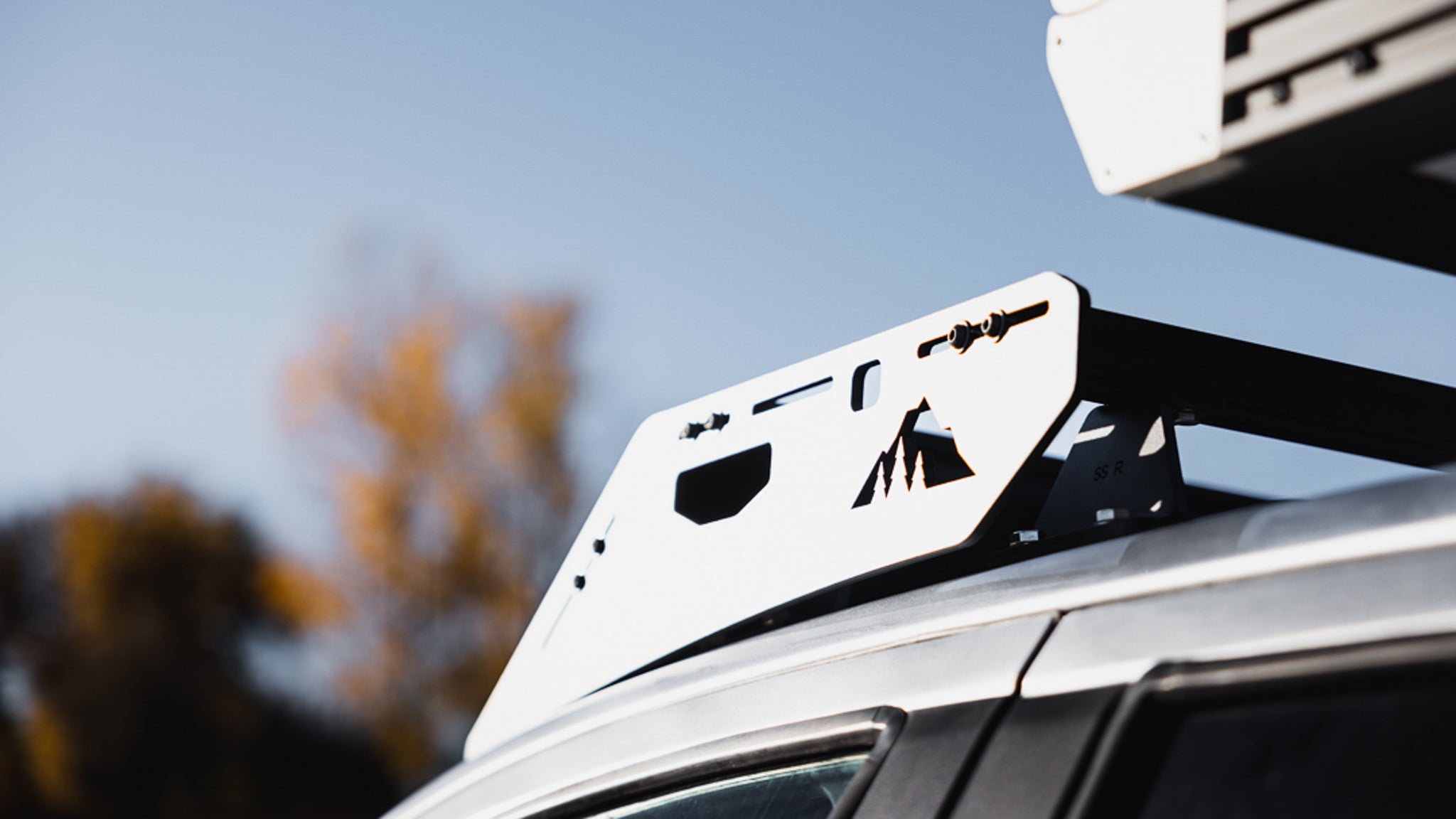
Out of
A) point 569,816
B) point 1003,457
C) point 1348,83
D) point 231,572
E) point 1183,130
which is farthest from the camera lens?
point 231,572

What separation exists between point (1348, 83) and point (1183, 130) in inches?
5.6

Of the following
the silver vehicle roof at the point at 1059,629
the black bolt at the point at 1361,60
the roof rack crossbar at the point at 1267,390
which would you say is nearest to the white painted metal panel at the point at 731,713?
the silver vehicle roof at the point at 1059,629

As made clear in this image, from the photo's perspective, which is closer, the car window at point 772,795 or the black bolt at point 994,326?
the car window at point 772,795

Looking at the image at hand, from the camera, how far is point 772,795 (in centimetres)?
126

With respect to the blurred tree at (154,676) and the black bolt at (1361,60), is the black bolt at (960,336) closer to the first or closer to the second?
the black bolt at (1361,60)

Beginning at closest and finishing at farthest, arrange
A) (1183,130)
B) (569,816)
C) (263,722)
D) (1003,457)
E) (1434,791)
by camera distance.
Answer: (1434,791), (1183,130), (1003,457), (569,816), (263,722)

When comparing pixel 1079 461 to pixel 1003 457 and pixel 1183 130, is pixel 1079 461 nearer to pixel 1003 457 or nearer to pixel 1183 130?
pixel 1003 457

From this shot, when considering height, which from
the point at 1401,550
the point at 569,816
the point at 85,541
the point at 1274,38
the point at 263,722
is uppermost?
the point at 1274,38

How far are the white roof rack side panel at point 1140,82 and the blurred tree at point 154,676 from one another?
25.0m

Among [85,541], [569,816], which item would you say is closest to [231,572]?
[85,541]

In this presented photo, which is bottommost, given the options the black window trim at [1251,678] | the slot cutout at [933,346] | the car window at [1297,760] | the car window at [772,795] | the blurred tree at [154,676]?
the blurred tree at [154,676]

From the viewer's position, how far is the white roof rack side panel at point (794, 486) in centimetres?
133

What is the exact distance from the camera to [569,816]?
1.47 m

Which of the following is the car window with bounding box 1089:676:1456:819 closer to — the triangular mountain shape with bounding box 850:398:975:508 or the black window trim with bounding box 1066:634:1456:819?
the black window trim with bounding box 1066:634:1456:819
